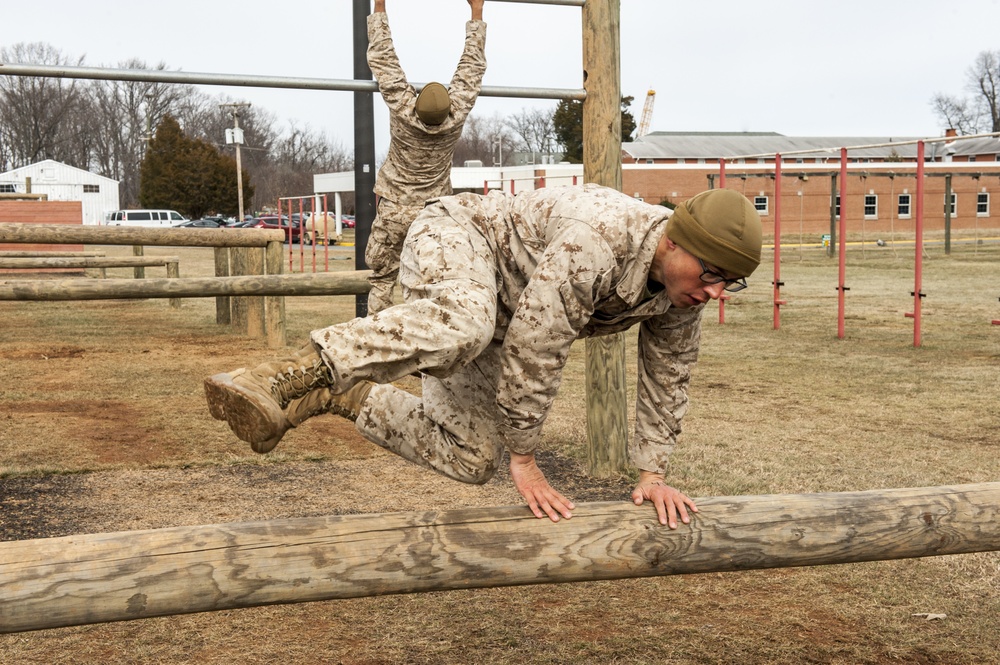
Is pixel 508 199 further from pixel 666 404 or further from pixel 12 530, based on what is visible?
pixel 12 530

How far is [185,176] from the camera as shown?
59.0 metres

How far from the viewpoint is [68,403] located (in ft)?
25.8

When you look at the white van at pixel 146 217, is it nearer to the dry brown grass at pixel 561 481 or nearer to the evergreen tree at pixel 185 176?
the evergreen tree at pixel 185 176

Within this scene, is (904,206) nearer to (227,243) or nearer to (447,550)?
(227,243)

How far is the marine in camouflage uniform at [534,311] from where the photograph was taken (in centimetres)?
277

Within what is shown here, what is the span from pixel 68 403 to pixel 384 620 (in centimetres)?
482

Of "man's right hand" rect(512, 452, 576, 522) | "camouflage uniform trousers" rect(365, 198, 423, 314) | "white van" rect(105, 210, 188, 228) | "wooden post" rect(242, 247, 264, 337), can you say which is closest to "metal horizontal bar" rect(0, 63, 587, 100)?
"camouflage uniform trousers" rect(365, 198, 423, 314)

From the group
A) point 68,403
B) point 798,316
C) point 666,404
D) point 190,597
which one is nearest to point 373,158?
point 68,403

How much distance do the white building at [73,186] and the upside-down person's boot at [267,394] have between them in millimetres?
64559

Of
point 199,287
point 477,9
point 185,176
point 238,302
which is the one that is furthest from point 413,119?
point 185,176

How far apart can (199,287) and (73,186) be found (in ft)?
207

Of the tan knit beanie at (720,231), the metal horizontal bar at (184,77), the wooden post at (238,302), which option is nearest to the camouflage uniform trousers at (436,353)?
the tan knit beanie at (720,231)

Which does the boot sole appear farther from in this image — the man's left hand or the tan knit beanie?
the tan knit beanie

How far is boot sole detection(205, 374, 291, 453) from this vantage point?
2.88m
